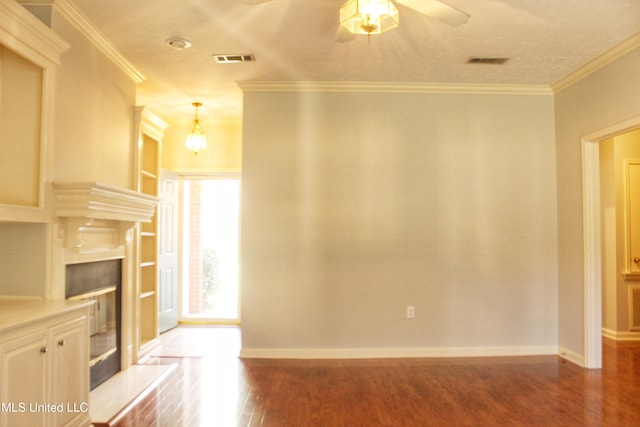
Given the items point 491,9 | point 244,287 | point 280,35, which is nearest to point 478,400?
point 244,287

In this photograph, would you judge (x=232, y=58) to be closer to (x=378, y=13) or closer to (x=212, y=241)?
(x=378, y=13)

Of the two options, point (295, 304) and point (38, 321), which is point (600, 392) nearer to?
point (295, 304)

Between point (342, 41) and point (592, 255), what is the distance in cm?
326

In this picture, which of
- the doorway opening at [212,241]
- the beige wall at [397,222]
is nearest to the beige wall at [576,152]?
the beige wall at [397,222]

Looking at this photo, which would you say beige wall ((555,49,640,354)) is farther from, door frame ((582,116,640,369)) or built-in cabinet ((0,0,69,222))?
built-in cabinet ((0,0,69,222))

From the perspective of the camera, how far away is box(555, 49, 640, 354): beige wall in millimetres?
A: 3838

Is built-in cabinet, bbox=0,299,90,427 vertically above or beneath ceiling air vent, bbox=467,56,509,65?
beneath

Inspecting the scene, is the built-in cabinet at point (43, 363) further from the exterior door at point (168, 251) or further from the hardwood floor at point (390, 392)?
the exterior door at point (168, 251)

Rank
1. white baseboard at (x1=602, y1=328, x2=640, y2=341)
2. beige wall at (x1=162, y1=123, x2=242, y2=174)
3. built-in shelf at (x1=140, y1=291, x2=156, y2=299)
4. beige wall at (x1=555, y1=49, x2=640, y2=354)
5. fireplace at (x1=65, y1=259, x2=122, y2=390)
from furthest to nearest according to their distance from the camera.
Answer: beige wall at (x1=162, y1=123, x2=242, y2=174)
white baseboard at (x1=602, y1=328, x2=640, y2=341)
built-in shelf at (x1=140, y1=291, x2=156, y2=299)
beige wall at (x1=555, y1=49, x2=640, y2=354)
fireplace at (x1=65, y1=259, x2=122, y2=390)

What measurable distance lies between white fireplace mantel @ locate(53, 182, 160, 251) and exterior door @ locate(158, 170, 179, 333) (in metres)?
1.55

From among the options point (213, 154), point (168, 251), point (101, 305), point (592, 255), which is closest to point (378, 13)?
point (101, 305)

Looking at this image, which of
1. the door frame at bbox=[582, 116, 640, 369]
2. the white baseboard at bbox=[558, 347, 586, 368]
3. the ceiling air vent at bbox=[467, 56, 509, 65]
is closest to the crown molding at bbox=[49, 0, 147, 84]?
the ceiling air vent at bbox=[467, 56, 509, 65]

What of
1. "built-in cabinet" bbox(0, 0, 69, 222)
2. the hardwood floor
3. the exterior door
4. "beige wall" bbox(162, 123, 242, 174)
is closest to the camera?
"built-in cabinet" bbox(0, 0, 69, 222)

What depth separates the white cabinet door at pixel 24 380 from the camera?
2074 mm
